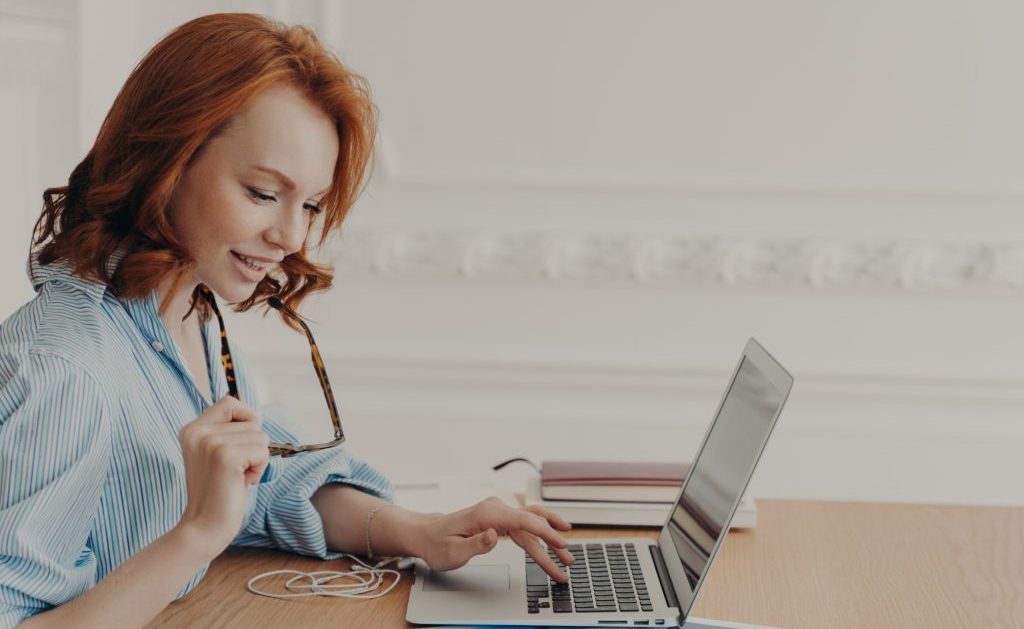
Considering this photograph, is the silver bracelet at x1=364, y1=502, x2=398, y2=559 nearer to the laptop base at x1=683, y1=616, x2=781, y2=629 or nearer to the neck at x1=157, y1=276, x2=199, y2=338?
the neck at x1=157, y1=276, x2=199, y2=338

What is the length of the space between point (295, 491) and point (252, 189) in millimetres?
422

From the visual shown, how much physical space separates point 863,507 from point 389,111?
162cm

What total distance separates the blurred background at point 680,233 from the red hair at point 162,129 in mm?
1521

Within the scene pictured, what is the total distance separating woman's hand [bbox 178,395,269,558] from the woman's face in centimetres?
23

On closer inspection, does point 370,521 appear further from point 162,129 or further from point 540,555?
point 162,129

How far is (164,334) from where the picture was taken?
4.18ft

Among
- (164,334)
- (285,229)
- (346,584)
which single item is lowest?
(346,584)

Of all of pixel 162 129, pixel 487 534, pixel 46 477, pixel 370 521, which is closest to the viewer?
pixel 46 477

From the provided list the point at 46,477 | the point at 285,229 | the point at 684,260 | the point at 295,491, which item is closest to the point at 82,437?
the point at 46,477

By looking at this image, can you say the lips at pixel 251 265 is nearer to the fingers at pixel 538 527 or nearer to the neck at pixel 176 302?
the neck at pixel 176 302

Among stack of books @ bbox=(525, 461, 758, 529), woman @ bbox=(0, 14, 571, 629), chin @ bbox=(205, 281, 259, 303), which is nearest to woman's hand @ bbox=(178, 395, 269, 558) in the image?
woman @ bbox=(0, 14, 571, 629)

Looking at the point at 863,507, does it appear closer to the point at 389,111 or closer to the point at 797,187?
the point at 797,187

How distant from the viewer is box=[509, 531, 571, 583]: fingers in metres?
1.29

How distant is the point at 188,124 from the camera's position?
1198 millimetres
